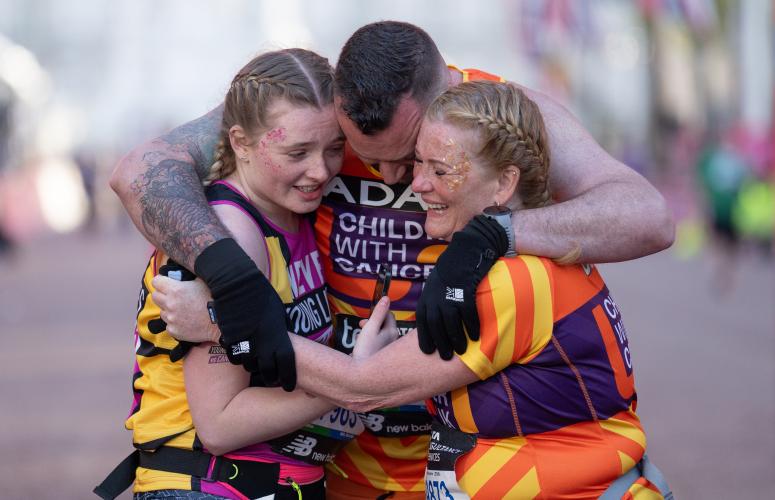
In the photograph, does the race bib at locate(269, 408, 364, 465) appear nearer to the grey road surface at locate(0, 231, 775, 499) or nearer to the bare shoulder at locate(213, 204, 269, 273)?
the bare shoulder at locate(213, 204, 269, 273)

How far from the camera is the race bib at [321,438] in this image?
303 cm

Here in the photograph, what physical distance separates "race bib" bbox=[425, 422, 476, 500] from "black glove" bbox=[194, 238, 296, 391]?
0.44 meters

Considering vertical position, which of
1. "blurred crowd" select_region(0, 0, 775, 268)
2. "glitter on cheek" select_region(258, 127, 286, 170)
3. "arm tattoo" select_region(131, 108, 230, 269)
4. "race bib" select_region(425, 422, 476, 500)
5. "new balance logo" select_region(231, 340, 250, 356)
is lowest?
"blurred crowd" select_region(0, 0, 775, 268)

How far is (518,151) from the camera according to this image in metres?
2.76

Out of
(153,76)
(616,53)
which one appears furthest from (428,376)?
(153,76)

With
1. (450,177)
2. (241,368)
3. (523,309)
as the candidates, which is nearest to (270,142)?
(450,177)

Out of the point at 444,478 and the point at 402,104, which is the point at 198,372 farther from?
the point at 402,104

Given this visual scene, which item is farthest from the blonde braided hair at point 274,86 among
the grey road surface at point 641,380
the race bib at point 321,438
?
the grey road surface at point 641,380

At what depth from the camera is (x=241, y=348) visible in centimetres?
270

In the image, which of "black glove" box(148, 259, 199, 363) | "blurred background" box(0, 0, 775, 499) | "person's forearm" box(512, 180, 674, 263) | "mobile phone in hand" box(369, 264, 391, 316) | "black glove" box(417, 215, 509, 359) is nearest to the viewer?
"black glove" box(417, 215, 509, 359)

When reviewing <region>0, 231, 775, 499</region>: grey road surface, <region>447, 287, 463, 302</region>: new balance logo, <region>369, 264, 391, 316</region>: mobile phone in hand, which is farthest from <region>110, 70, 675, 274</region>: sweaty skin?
<region>0, 231, 775, 499</region>: grey road surface

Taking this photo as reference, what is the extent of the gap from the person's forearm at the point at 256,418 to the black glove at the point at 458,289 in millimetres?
406

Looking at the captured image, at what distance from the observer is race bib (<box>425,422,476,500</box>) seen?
2.76 m

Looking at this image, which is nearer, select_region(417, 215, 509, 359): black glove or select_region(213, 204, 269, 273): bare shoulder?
select_region(417, 215, 509, 359): black glove
